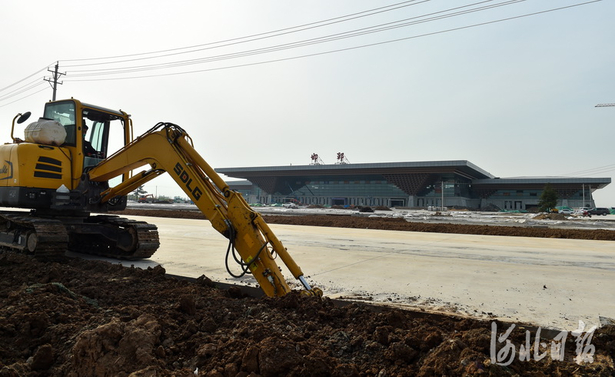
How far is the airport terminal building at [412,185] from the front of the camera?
2916 inches

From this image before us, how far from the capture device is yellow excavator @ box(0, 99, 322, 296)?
A: 247 inches

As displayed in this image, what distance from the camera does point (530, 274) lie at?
7.93 m

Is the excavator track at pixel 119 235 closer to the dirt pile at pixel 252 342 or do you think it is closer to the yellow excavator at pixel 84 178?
the yellow excavator at pixel 84 178

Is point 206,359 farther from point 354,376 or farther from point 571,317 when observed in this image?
point 571,317

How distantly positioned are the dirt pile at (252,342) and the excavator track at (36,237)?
9.87 feet

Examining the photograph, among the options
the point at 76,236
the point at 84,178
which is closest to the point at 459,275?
the point at 84,178

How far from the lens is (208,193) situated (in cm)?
561

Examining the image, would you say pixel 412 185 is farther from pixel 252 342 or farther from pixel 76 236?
pixel 252 342

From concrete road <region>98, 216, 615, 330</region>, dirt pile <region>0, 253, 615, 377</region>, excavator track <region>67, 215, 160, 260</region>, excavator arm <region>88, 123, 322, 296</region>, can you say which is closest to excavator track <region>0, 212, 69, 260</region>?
excavator track <region>67, 215, 160, 260</region>
